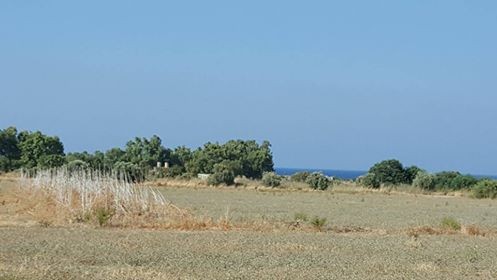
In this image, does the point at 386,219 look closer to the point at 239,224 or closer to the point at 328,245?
the point at 239,224

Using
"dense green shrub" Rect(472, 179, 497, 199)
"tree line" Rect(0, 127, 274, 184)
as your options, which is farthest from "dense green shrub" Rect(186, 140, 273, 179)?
"dense green shrub" Rect(472, 179, 497, 199)

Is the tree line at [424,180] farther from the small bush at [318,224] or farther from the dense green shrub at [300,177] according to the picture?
the small bush at [318,224]

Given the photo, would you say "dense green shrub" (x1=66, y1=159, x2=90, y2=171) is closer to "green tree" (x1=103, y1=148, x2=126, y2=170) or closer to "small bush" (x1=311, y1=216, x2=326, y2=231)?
"green tree" (x1=103, y1=148, x2=126, y2=170)

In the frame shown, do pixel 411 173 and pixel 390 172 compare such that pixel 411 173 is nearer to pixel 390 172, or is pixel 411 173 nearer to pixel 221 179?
pixel 390 172

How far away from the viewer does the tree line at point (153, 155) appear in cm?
8319

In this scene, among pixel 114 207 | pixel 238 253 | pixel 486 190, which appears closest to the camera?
pixel 238 253

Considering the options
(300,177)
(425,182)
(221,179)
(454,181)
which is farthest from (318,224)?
(300,177)

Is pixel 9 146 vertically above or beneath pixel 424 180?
above

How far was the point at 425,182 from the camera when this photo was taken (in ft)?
230

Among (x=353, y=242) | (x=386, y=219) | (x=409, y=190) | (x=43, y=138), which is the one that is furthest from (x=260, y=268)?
(x=43, y=138)

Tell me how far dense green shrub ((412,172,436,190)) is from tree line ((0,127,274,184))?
1817 centimetres

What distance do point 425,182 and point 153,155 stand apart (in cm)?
3395

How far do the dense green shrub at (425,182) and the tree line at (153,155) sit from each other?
1817cm

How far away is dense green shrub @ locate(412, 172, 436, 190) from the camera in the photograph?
69812 mm
